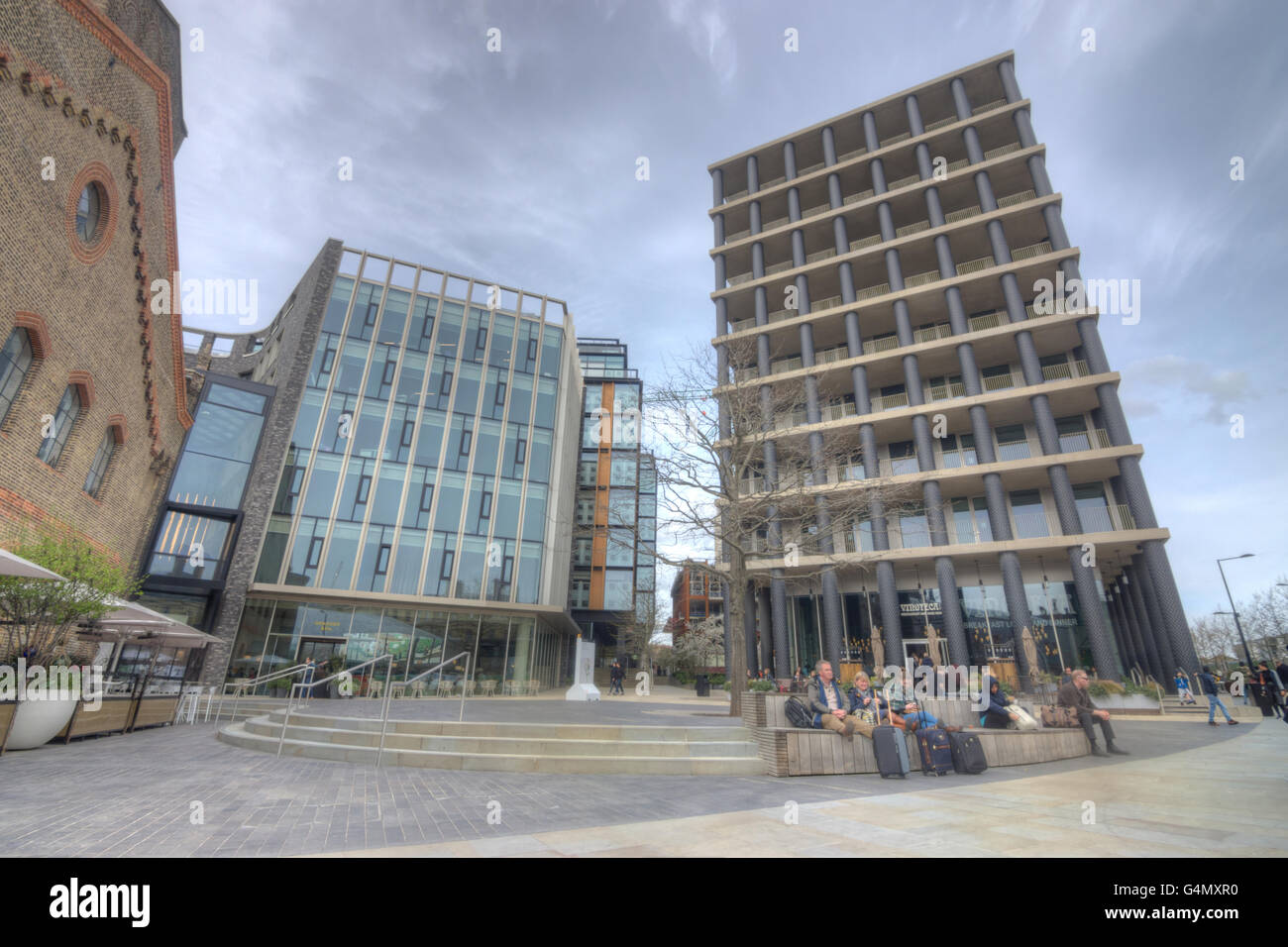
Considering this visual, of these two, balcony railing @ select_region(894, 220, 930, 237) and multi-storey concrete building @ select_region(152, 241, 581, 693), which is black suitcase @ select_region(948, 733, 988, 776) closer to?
multi-storey concrete building @ select_region(152, 241, 581, 693)

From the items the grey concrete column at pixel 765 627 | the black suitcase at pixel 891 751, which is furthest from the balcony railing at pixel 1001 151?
the black suitcase at pixel 891 751

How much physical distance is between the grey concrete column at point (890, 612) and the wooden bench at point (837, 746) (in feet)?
44.2

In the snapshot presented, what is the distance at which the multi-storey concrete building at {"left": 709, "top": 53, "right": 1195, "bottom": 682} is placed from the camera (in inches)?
896

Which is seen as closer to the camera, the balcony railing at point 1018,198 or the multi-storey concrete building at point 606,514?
the balcony railing at point 1018,198

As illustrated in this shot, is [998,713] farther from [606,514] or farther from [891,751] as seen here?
[606,514]

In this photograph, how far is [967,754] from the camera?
813cm

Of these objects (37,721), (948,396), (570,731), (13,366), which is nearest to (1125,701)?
(948,396)

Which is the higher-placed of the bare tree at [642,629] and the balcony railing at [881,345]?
the balcony railing at [881,345]

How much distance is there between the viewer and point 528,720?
32.6 ft

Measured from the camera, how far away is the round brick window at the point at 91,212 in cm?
1245

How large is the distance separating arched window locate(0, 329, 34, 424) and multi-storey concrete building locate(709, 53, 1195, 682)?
18.2 m

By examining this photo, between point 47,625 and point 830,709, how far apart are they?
1314cm

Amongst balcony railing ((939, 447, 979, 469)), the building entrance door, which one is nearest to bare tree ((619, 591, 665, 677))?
the building entrance door

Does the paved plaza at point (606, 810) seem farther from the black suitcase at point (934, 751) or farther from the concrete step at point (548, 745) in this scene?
the concrete step at point (548, 745)
